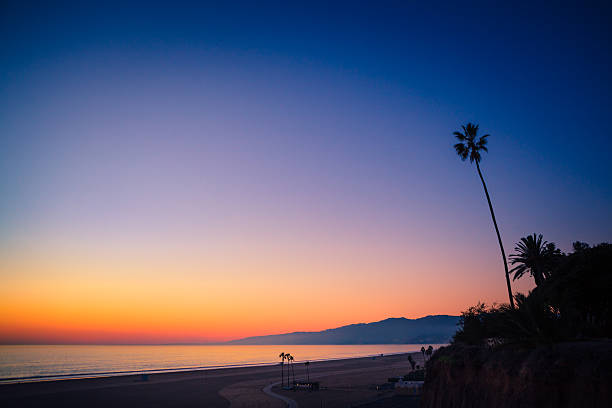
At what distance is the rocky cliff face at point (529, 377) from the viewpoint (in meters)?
9.85

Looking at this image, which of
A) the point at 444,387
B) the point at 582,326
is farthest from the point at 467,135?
the point at 444,387

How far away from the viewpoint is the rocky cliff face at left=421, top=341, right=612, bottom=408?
32.3ft

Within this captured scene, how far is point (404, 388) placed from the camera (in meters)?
44.9

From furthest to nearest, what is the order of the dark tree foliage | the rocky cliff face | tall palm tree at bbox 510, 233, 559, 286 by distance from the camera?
1. tall palm tree at bbox 510, 233, 559, 286
2. the dark tree foliage
3. the rocky cliff face

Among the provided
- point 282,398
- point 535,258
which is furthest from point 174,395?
point 535,258

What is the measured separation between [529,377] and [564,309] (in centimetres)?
464

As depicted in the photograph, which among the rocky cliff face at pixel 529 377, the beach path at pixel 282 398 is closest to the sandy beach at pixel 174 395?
the beach path at pixel 282 398

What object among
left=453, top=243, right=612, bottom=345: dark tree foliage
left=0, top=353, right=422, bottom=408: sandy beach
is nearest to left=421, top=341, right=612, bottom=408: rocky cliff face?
left=453, top=243, right=612, bottom=345: dark tree foliage

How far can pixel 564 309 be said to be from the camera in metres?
14.2

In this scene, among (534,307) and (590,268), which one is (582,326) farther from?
(590,268)

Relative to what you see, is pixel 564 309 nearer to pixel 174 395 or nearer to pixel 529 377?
pixel 529 377

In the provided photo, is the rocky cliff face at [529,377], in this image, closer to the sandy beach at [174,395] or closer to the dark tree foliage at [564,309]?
the dark tree foliage at [564,309]

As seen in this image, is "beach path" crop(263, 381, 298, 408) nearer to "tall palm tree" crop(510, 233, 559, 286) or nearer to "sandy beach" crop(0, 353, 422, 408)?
"sandy beach" crop(0, 353, 422, 408)

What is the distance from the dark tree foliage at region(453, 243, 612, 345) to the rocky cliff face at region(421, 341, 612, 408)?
2.84ft
